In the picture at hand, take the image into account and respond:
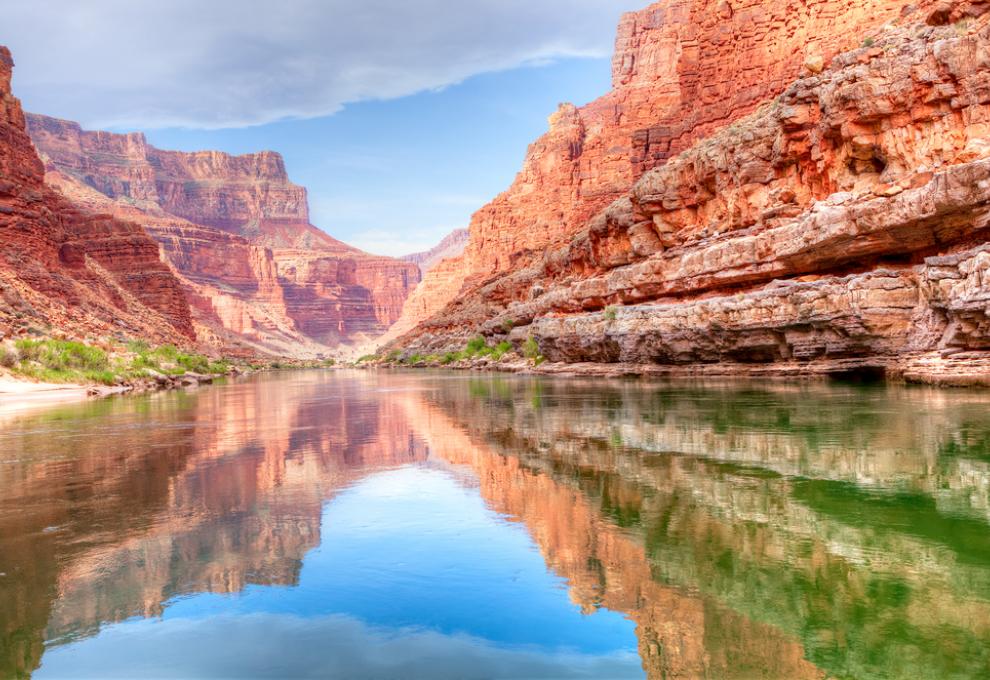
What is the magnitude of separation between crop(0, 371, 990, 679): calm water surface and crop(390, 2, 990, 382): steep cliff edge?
34.3 ft

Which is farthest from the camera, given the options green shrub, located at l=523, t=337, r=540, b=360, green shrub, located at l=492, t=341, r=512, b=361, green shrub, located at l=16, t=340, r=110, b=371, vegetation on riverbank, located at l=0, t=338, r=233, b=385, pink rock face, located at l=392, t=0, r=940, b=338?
green shrub, located at l=492, t=341, r=512, b=361

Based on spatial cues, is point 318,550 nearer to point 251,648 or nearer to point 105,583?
point 105,583

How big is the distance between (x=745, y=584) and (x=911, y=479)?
4295 mm

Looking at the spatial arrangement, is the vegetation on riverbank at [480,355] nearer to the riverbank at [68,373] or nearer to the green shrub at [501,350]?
the green shrub at [501,350]

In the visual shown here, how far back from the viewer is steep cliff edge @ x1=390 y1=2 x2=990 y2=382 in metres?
19.9

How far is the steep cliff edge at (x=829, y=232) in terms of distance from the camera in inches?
782

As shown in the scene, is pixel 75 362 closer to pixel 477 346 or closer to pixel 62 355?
pixel 62 355

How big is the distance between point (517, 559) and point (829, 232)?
21.4 m

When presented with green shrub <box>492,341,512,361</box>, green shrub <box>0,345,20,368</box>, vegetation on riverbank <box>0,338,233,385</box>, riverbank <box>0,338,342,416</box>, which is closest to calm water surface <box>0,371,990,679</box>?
riverbank <box>0,338,342,416</box>

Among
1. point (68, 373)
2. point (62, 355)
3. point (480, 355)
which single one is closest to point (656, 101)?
point (480, 355)

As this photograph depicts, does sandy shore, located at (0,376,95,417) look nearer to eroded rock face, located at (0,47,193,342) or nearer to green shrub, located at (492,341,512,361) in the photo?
eroded rock face, located at (0,47,193,342)

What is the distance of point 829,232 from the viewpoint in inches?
922

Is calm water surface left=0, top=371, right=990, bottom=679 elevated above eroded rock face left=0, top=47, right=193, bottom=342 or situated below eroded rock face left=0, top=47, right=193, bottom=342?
below

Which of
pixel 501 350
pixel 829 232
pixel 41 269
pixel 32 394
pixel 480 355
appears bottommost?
pixel 32 394
